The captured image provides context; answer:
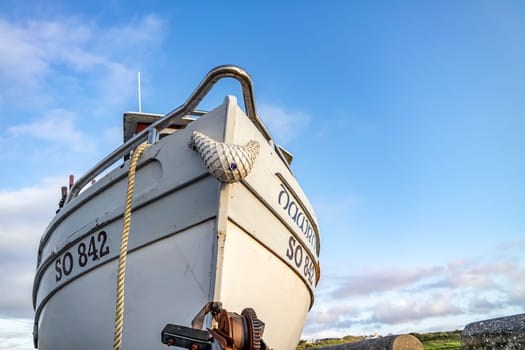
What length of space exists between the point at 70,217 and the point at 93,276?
966 millimetres

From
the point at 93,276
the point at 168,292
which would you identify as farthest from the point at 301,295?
the point at 93,276

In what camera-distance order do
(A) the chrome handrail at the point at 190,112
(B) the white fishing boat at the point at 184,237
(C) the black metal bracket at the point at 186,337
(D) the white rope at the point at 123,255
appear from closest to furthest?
1. (C) the black metal bracket at the point at 186,337
2. (D) the white rope at the point at 123,255
3. (B) the white fishing boat at the point at 184,237
4. (A) the chrome handrail at the point at 190,112

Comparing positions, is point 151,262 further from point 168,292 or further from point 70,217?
point 70,217

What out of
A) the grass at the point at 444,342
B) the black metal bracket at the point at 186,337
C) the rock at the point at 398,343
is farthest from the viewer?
the grass at the point at 444,342

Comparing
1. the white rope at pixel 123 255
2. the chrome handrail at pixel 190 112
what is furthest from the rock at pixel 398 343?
the chrome handrail at pixel 190 112

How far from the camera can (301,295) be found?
556 centimetres

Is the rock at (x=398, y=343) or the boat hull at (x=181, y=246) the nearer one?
the rock at (x=398, y=343)

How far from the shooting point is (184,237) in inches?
169

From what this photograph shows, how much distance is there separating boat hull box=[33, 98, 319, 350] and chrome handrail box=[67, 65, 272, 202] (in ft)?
1.05

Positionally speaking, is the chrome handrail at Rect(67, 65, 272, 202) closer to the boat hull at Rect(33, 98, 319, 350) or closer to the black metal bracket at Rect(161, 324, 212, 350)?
the boat hull at Rect(33, 98, 319, 350)

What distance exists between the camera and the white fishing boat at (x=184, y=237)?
415cm

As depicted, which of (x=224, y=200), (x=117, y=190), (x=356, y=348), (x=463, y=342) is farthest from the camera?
(x=117, y=190)

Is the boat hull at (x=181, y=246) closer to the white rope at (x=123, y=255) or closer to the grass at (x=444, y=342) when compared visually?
the white rope at (x=123, y=255)

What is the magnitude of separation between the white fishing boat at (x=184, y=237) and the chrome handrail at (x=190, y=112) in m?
0.01
